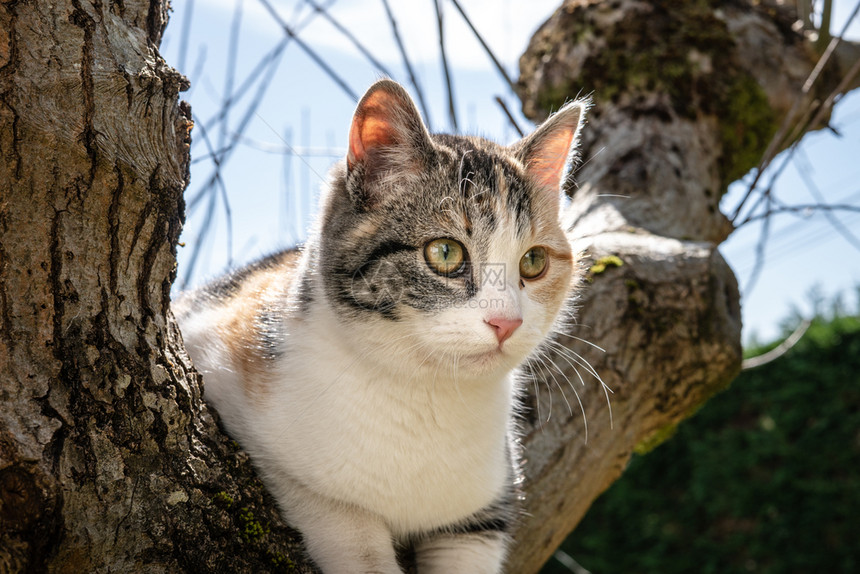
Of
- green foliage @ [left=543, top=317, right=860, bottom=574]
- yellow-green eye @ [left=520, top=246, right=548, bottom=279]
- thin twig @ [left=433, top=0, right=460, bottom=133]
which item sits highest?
thin twig @ [left=433, top=0, right=460, bottom=133]

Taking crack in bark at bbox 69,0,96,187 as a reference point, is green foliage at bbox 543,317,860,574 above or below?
below

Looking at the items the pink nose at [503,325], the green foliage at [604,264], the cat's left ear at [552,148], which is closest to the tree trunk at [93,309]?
the pink nose at [503,325]

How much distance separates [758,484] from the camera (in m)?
6.33

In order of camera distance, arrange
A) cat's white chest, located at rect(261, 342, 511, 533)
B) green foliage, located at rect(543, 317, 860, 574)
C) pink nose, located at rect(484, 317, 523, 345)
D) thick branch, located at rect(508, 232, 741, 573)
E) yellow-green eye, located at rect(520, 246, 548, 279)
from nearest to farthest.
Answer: pink nose, located at rect(484, 317, 523, 345), cat's white chest, located at rect(261, 342, 511, 533), yellow-green eye, located at rect(520, 246, 548, 279), thick branch, located at rect(508, 232, 741, 573), green foliage, located at rect(543, 317, 860, 574)

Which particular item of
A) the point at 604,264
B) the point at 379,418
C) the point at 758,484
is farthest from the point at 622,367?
the point at 758,484

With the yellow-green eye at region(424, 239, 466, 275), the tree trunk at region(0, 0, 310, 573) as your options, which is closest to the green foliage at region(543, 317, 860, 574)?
the yellow-green eye at region(424, 239, 466, 275)

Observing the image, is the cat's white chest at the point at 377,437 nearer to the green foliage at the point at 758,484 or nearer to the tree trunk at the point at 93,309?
the tree trunk at the point at 93,309

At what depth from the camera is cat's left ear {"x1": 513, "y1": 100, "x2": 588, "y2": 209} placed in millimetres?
2387

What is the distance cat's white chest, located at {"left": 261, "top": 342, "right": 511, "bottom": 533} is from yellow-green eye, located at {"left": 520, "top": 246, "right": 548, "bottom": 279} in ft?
1.37

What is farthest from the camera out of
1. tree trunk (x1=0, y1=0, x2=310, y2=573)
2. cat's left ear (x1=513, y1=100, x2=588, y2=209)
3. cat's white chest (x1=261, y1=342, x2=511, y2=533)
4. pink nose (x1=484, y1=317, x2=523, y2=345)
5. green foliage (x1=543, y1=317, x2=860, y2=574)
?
green foliage (x1=543, y1=317, x2=860, y2=574)

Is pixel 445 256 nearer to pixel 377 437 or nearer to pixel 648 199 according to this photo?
pixel 377 437

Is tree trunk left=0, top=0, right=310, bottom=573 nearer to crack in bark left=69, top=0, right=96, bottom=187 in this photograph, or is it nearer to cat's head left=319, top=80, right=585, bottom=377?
crack in bark left=69, top=0, right=96, bottom=187

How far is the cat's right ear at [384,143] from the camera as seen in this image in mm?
2033

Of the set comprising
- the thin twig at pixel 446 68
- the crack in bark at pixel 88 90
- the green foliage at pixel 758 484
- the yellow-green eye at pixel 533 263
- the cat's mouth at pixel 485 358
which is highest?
the thin twig at pixel 446 68
